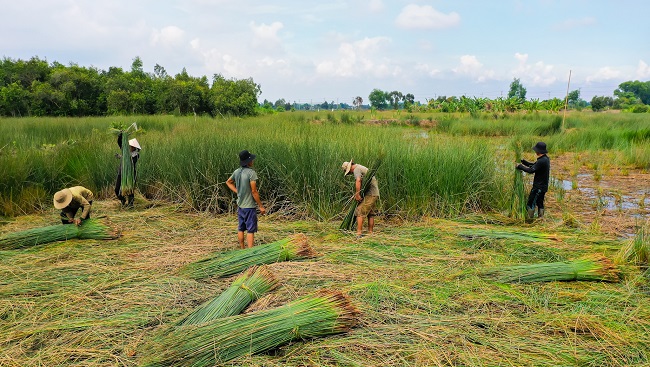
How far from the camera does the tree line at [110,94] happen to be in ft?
69.5

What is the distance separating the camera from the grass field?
313 centimetres

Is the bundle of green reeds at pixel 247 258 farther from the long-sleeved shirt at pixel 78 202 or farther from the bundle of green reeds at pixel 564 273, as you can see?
the bundle of green reeds at pixel 564 273

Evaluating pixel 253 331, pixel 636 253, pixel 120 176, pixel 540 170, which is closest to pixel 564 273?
pixel 636 253

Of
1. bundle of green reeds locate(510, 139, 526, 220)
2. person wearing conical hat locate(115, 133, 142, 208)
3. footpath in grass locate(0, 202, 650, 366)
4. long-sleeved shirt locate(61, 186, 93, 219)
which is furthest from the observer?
person wearing conical hat locate(115, 133, 142, 208)

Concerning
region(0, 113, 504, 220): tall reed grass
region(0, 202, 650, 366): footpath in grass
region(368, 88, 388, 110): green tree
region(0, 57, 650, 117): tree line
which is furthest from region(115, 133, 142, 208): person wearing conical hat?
region(368, 88, 388, 110): green tree

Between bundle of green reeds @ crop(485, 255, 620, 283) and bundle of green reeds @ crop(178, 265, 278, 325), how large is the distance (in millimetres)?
2235

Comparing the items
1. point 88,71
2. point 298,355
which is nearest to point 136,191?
point 298,355

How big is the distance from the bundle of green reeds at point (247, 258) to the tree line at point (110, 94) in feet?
53.6

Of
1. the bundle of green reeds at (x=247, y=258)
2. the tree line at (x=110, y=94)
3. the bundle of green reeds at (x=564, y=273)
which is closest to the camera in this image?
the bundle of green reeds at (x=564, y=273)

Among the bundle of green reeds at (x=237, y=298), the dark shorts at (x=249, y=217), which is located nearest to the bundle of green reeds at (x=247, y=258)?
the dark shorts at (x=249, y=217)

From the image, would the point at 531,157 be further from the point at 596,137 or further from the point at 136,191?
the point at 136,191

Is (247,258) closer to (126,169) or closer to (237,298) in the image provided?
(237,298)

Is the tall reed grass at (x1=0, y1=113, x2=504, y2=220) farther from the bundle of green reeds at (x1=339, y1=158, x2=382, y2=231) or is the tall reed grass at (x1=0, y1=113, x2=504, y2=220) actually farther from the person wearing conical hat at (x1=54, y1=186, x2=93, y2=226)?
the person wearing conical hat at (x1=54, y1=186, x2=93, y2=226)

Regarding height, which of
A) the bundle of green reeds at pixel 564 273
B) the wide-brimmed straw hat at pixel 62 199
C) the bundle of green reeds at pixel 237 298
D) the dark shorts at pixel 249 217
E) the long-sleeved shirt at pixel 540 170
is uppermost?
the long-sleeved shirt at pixel 540 170
